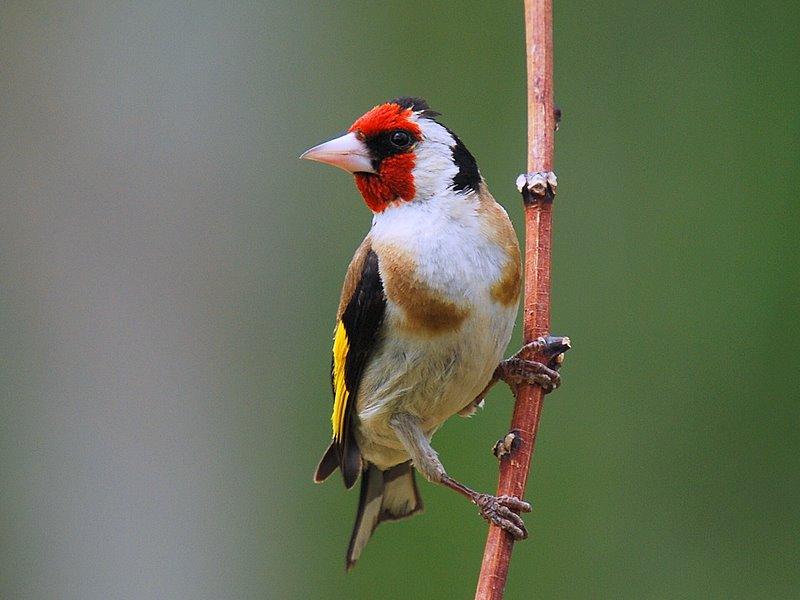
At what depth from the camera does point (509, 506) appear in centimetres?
203

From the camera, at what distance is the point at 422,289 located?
7.47 ft

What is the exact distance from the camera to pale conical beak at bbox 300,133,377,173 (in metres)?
2.31

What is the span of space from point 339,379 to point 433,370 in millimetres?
274

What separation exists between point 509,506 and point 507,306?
0.47 metres

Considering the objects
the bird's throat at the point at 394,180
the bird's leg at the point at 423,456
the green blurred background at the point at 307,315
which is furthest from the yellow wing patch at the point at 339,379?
the green blurred background at the point at 307,315

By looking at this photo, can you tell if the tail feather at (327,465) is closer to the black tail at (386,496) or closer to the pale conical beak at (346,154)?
the black tail at (386,496)

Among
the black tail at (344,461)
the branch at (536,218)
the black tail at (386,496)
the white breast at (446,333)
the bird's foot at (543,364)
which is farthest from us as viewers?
the black tail at (386,496)

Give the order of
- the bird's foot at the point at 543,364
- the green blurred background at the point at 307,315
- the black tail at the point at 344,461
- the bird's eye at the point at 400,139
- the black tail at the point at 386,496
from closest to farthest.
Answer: the bird's foot at the point at 543,364, the bird's eye at the point at 400,139, the black tail at the point at 344,461, the black tail at the point at 386,496, the green blurred background at the point at 307,315

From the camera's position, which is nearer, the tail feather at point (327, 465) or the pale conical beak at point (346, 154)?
the pale conical beak at point (346, 154)

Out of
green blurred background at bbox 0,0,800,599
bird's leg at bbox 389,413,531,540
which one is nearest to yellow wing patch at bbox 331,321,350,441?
bird's leg at bbox 389,413,531,540

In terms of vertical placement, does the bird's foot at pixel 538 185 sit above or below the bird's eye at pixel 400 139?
below

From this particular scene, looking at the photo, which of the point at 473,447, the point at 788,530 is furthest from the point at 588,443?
the point at 788,530

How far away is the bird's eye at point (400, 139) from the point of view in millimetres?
2387

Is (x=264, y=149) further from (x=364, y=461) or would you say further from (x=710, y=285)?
(x=364, y=461)
